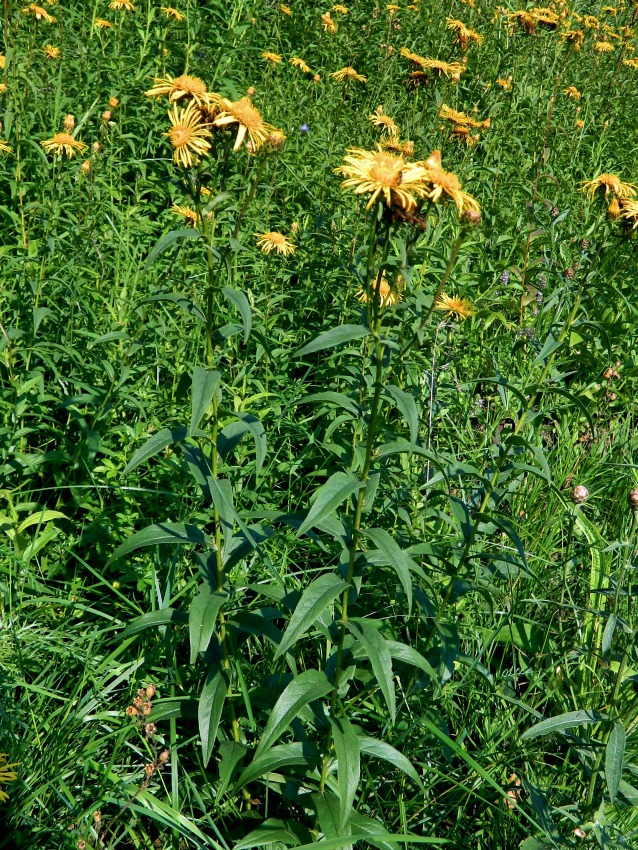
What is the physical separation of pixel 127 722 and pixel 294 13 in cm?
592

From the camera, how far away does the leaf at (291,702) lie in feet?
5.23

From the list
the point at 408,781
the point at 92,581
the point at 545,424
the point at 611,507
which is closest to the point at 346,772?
the point at 408,781

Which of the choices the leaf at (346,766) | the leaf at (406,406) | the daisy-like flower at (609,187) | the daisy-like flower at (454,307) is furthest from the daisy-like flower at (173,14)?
the leaf at (346,766)

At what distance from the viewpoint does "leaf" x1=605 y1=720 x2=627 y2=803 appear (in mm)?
1545

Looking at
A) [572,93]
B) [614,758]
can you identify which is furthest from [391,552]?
[572,93]

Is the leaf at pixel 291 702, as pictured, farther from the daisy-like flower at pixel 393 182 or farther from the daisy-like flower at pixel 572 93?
the daisy-like flower at pixel 572 93

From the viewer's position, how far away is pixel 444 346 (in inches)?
121

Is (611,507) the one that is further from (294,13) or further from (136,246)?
(294,13)

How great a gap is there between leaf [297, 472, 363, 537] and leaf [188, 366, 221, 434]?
0.28 metres

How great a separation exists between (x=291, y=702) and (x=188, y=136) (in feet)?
4.11

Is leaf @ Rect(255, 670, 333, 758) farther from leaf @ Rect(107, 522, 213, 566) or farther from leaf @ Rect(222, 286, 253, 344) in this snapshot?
leaf @ Rect(222, 286, 253, 344)

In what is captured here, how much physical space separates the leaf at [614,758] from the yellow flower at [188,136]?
151 centimetres

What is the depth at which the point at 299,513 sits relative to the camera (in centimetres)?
177

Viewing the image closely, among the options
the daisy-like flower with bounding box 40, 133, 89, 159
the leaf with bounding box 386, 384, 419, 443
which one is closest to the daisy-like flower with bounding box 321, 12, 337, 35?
the daisy-like flower with bounding box 40, 133, 89, 159
